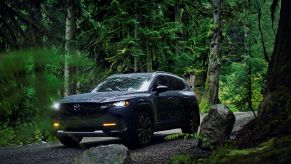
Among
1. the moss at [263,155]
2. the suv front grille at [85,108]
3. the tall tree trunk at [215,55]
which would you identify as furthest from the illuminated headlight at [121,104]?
the tall tree trunk at [215,55]

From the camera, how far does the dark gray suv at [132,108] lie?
420 inches

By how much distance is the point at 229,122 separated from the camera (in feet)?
34.8

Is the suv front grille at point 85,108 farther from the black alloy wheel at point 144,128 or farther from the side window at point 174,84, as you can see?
the side window at point 174,84

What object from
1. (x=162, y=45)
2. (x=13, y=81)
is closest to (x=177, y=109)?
(x=13, y=81)

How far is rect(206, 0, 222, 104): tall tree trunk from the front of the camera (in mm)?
22953

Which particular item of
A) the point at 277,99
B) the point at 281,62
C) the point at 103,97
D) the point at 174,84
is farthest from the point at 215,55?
the point at 277,99

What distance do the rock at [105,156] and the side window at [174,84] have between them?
6009 millimetres

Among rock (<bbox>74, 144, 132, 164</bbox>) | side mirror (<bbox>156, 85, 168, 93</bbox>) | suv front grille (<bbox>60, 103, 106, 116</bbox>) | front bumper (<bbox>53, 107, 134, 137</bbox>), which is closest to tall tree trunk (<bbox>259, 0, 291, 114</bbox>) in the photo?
rock (<bbox>74, 144, 132, 164</bbox>)

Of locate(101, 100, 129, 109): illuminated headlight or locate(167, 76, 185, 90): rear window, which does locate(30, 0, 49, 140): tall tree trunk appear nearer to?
locate(101, 100, 129, 109): illuminated headlight

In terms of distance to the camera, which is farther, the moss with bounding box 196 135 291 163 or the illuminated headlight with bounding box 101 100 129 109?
the illuminated headlight with bounding box 101 100 129 109

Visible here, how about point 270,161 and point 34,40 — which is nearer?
point 270,161

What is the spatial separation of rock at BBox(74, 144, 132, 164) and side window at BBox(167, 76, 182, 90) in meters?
6.01

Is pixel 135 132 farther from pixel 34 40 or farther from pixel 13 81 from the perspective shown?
pixel 13 81

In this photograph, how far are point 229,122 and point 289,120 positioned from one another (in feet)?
20.7
